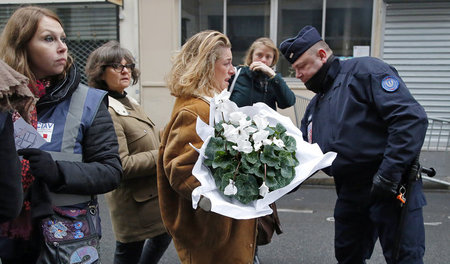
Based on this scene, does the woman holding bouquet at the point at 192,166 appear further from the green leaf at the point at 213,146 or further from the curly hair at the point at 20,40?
the curly hair at the point at 20,40

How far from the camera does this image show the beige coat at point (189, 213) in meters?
2.16

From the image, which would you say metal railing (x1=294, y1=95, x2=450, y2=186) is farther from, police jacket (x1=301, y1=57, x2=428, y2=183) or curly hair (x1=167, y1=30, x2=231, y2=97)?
curly hair (x1=167, y1=30, x2=231, y2=97)

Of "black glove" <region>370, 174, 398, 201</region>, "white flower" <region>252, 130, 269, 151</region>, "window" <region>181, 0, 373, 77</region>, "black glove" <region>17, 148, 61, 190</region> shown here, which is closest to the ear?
"black glove" <region>370, 174, 398, 201</region>

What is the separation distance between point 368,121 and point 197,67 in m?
1.09

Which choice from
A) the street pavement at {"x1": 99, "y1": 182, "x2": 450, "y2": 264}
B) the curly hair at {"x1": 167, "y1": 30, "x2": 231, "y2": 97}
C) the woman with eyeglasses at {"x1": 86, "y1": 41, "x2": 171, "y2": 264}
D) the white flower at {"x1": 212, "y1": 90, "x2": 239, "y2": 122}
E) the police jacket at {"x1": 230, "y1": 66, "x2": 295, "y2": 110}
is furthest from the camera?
the street pavement at {"x1": 99, "y1": 182, "x2": 450, "y2": 264}

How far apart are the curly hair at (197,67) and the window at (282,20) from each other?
24.0 feet

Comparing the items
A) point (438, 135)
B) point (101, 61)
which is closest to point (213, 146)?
point (101, 61)

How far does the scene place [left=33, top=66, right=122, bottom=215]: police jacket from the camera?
1867mm

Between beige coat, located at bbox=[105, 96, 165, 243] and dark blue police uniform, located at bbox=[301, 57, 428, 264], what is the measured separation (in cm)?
114

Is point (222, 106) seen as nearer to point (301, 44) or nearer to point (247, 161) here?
point (247, 161)

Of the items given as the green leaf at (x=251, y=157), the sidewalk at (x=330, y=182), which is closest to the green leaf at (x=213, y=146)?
the green leaf at (x=251, y=157)

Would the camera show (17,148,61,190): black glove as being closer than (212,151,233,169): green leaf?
Yes

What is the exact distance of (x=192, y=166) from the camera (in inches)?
85.1

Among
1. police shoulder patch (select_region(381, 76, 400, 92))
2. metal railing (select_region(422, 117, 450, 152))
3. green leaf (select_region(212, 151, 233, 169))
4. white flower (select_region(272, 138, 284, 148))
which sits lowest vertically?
metal railing (select_region(422, 117, 450, 152))
